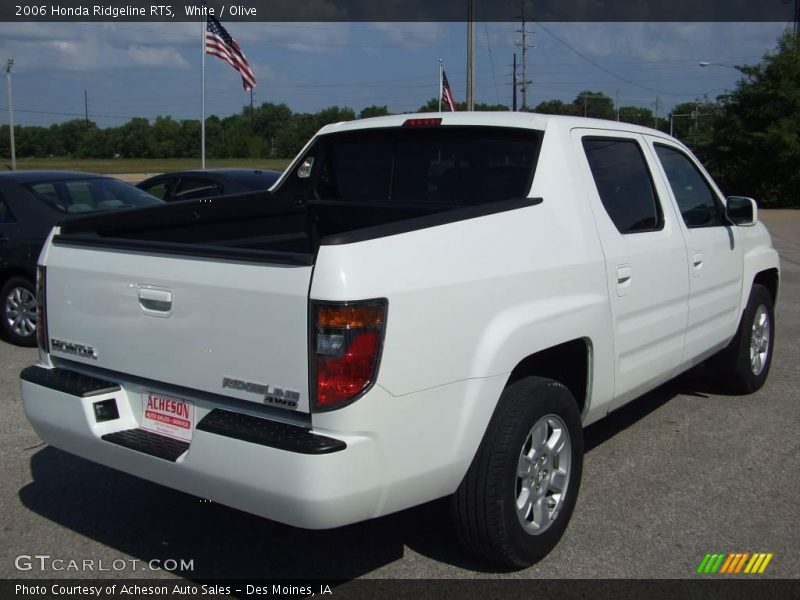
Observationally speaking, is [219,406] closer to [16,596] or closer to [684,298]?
[16,596]

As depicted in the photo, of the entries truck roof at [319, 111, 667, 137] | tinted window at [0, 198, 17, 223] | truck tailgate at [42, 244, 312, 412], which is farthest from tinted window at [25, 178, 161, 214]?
truck tailgate at [42, 244, 312, 412]

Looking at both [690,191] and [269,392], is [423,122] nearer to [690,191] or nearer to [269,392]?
[690,191]

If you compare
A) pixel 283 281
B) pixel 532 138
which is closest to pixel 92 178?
pixel 532 138

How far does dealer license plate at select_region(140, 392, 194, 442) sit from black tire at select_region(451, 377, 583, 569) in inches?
42.2

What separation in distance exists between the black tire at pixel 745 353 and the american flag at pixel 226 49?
59.8ft

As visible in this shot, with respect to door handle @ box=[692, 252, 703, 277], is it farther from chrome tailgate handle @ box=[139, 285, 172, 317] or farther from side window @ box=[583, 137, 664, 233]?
chrome tailgate handle @ box=[139, 285, 172, 317]

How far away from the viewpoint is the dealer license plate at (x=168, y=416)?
10.4 ft

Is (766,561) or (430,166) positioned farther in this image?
(430,166)

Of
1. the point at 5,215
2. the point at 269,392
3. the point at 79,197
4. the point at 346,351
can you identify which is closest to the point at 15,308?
the point at 5,215

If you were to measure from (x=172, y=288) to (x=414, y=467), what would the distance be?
1.12 metres

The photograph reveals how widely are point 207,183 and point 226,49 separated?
39.2 ft

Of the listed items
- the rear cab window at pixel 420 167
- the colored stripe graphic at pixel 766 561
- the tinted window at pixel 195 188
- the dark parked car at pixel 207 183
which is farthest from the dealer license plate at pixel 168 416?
the tinted window at pixel 195 188

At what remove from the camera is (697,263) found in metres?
4.89

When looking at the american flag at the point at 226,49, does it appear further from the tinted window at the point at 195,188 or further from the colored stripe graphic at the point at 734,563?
the colored stripe graphic at the point at 734,563
